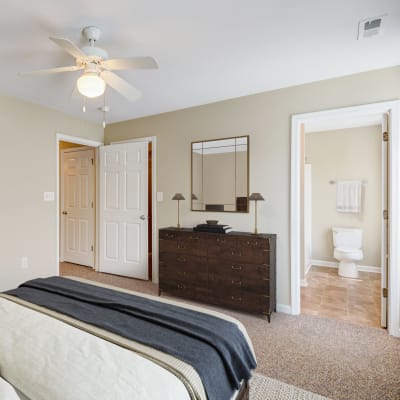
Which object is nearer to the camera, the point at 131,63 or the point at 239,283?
the point at 131,63

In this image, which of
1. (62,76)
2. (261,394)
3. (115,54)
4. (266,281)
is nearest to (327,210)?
(266,281)

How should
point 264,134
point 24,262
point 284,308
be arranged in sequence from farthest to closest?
point 24,262 → point 264,134 → point 284,308

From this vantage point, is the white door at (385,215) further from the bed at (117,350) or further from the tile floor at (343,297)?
the bed at (117,350)

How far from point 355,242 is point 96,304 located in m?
4.20

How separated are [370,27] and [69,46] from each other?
2057mm

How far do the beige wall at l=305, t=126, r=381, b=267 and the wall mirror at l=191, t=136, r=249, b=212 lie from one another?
7.34 feet

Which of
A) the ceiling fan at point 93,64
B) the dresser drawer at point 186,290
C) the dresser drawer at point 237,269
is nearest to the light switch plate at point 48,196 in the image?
the dresser drawer at point 186,290

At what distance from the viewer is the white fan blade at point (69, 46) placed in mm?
1551

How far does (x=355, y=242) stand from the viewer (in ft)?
14.2

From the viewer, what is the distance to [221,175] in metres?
3.33

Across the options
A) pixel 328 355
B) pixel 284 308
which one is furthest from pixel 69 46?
pixel 284 308

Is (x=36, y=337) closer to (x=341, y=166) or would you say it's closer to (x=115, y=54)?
(x=115, y=54)

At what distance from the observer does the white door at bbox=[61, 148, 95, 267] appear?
184 inches

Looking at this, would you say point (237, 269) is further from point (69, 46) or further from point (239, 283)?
point (69, 46)
